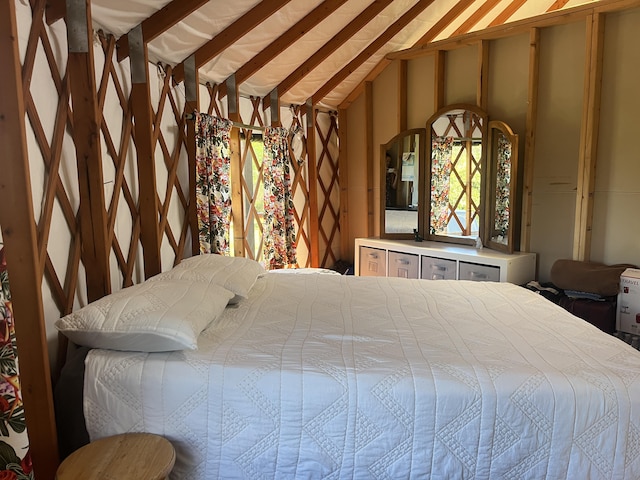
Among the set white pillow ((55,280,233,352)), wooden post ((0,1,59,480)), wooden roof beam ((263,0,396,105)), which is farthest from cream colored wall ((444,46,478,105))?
wooden post ((0,1,59,480))

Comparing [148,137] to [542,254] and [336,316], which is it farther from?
[542,254]

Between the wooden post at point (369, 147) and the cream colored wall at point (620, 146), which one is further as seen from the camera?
the wooden post at point (369, 147)

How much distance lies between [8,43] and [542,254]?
3355mm

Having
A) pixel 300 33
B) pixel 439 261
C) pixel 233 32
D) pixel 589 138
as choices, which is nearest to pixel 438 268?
pixel 439 261

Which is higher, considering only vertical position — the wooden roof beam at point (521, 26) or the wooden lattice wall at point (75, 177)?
the wooden roof beam at point (521, 26)

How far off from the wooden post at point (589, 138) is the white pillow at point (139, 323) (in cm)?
260

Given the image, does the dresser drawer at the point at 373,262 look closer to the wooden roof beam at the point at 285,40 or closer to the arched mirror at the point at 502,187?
the arched mirror at the point at 502,187

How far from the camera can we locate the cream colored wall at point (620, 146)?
3.01 m

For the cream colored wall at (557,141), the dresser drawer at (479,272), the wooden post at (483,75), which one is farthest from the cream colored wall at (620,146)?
the wooden post at (483,75)

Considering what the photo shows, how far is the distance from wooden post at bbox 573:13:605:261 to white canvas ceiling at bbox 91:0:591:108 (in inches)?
19.9

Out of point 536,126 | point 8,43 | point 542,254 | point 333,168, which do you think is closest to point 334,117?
point 333,168

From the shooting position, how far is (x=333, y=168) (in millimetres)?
4766

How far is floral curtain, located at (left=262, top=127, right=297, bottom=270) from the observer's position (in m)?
3.92

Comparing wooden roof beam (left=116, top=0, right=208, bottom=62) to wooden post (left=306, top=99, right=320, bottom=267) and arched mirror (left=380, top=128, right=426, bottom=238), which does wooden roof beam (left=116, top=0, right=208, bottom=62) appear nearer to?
wooden post (left=306, top=99, right=320, bottom=267)
